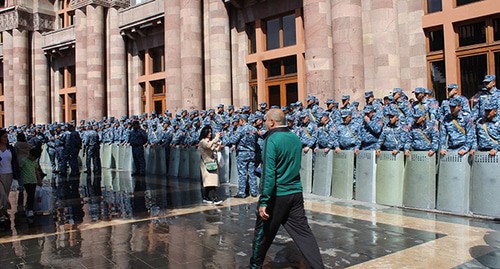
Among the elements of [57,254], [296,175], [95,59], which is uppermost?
[95,59]

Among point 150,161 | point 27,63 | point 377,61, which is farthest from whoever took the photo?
point 27,63

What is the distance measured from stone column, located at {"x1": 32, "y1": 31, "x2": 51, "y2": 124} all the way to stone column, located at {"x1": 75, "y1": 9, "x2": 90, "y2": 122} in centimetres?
648

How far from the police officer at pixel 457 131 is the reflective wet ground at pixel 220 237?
4.37ft

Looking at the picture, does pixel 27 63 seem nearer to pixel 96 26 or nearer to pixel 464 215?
pixel 96 26

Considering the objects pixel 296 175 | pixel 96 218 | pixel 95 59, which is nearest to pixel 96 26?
pixel 95 59

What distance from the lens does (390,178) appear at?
28.2 feet

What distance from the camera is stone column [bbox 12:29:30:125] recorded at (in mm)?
29656

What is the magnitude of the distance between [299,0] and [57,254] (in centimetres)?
1360

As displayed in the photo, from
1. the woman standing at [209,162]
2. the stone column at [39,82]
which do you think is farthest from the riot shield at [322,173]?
the stone column at [39,82]

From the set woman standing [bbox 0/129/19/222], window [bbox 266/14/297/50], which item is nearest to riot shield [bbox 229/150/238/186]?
woman standing [bbox 0/129/19/222]

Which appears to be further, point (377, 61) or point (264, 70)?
point (264, 70)

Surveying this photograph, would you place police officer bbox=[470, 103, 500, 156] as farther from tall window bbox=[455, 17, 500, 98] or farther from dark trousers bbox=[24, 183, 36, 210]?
dark trousers bbox=[24, 183, 36, 210]

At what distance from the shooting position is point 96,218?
8164 millimetres

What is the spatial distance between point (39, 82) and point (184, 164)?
809 inches
